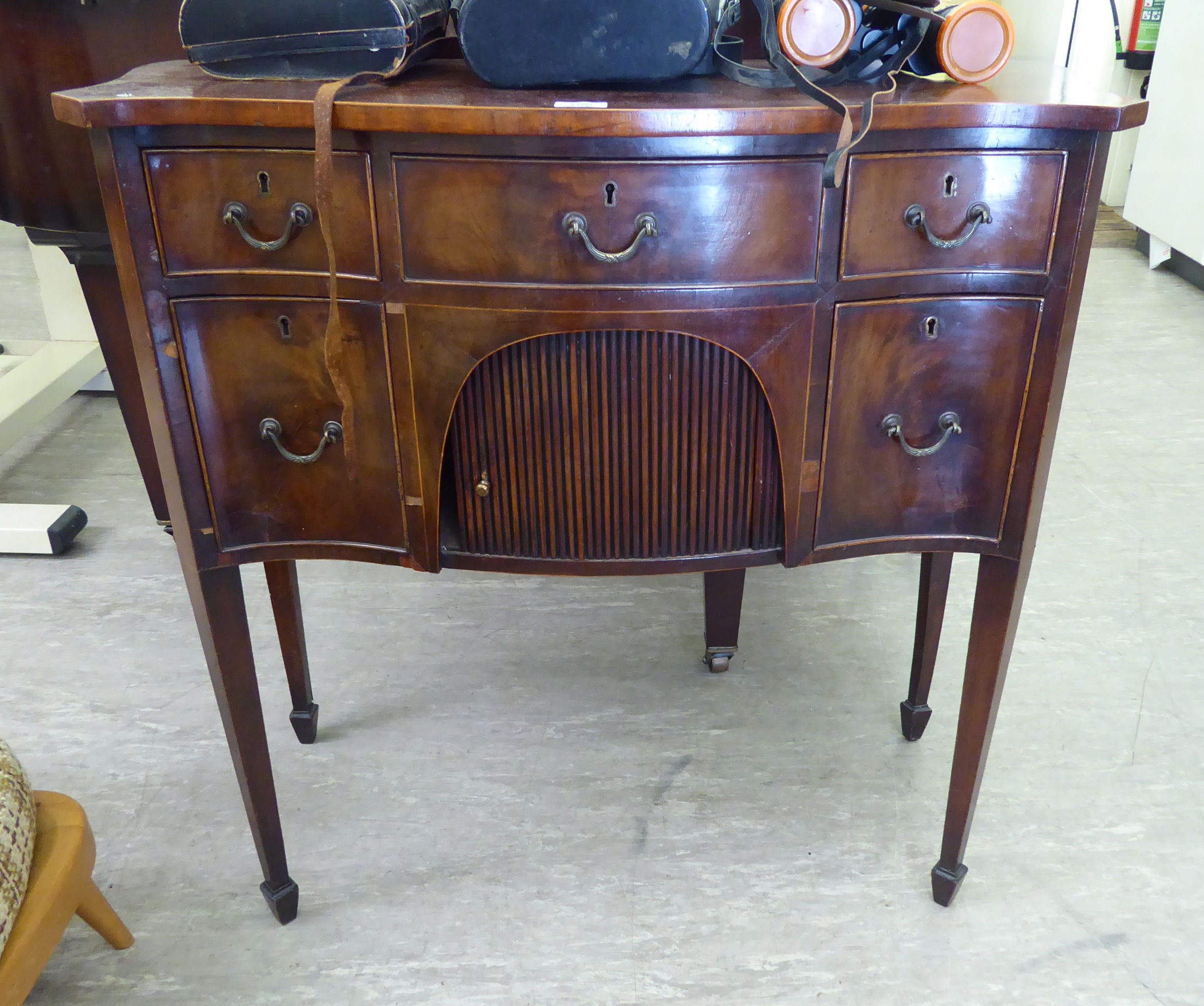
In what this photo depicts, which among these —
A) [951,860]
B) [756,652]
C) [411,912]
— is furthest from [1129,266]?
[411,912]

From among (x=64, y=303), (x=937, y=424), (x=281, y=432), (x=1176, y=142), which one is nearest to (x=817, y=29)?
(x=937, y=424)

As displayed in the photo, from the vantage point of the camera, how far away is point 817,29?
0.86 meters

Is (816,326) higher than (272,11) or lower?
lower

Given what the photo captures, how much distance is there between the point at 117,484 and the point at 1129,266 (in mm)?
3055

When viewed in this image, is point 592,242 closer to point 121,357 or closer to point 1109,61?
point 121,357

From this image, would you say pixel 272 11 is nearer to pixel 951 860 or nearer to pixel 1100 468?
pixel 951 860

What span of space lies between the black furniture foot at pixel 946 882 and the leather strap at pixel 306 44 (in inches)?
38.3

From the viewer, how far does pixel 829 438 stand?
0.93m

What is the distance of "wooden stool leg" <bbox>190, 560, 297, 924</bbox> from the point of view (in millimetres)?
1014

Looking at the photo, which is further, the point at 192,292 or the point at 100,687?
the point at 100,687

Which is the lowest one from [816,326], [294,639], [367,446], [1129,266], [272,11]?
[1129,266]

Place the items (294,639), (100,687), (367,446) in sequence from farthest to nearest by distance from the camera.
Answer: (100,687), (294,639), (367,446)

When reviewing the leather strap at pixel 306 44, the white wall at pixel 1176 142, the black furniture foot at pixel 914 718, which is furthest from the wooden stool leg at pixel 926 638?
the white wall at pixel 1176 142

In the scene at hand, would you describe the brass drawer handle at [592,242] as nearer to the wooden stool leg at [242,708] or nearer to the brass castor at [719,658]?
the wooden stool leg at [242,708]
